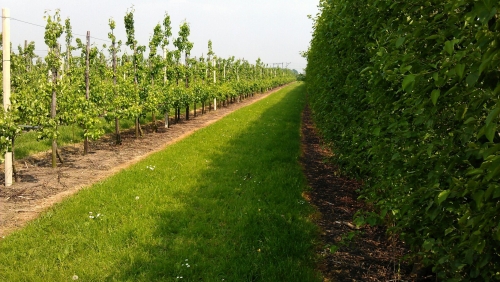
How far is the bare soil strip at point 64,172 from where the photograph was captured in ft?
23.1

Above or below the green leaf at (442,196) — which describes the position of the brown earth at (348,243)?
below

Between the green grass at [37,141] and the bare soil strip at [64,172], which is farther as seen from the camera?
the green grass at [37,141]

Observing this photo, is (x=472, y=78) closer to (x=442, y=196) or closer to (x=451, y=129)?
(x=442, y=196)

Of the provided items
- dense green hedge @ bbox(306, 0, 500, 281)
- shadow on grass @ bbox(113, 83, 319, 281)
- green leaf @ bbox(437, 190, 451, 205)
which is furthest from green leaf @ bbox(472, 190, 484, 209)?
shadow on grass @ bbox(113, 83, 319, 281)

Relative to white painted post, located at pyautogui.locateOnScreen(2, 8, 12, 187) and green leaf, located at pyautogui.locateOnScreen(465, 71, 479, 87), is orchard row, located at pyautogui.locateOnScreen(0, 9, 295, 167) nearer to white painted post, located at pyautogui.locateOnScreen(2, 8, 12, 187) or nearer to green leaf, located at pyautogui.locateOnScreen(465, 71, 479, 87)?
white painted post, located at pyautogui.locateOnScreen(2, 8, 12, 187)

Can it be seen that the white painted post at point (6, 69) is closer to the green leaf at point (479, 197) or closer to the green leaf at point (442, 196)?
the green leaf at point (442, 196)

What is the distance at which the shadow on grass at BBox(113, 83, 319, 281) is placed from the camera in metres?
4.47

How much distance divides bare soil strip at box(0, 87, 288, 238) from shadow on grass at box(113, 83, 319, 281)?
284 cm

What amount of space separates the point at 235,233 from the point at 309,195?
2527mm

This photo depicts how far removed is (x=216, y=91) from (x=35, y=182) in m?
18.3

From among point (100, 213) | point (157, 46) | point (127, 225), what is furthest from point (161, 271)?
point (157, 46)

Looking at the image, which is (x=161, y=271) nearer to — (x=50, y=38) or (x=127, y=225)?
(x=127, y=225)

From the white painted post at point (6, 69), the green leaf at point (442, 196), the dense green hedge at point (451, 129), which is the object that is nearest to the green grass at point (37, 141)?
the white painted post at point (6, 69)

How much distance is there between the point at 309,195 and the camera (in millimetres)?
7535
